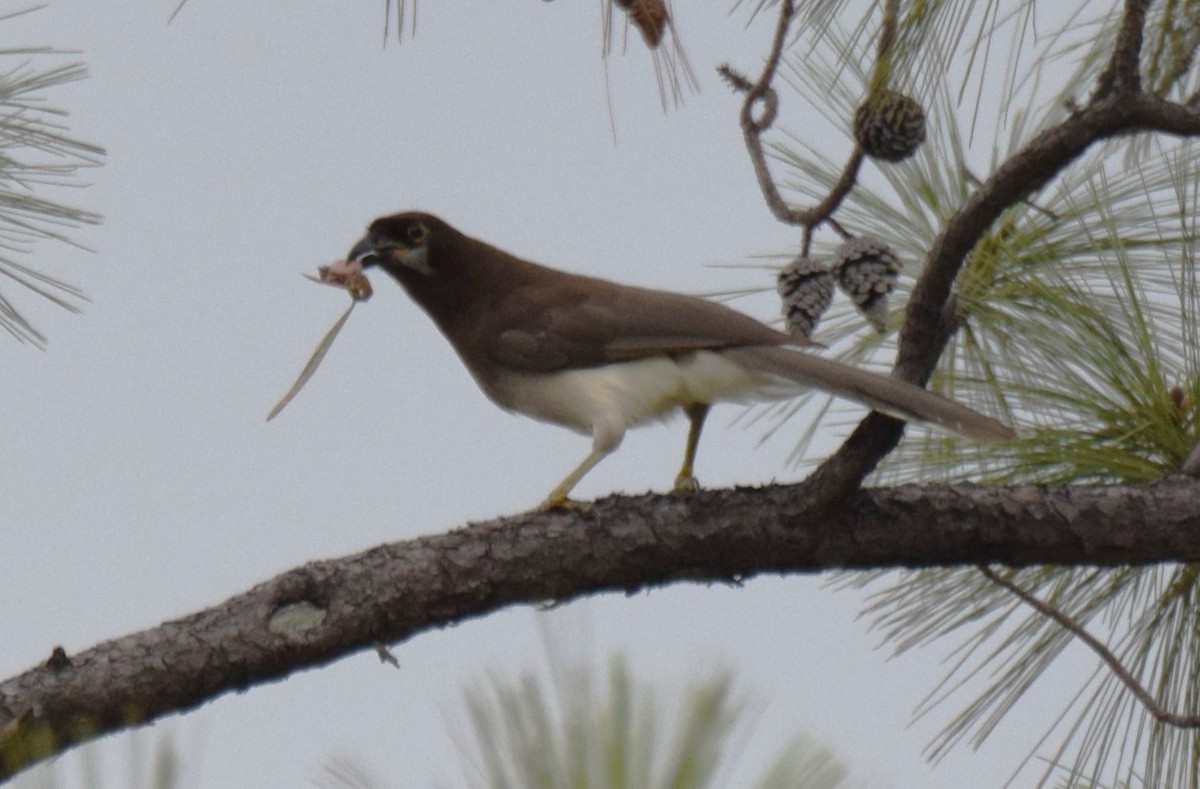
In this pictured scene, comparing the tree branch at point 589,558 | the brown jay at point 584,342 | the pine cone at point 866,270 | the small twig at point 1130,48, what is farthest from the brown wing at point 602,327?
the small twig at point 1130,48

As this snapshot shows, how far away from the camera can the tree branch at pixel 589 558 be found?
303cm

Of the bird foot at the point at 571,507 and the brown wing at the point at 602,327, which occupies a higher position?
the brown wing at the point at 602,327

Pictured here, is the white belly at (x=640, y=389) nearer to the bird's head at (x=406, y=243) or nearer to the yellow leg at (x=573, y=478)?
the yellow leg at (x=573, y=478)

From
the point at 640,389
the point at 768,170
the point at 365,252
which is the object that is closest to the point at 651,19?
the point at 768,170

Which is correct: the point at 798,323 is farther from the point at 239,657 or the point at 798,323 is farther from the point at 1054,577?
the point at 239,657

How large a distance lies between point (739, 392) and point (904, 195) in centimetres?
61

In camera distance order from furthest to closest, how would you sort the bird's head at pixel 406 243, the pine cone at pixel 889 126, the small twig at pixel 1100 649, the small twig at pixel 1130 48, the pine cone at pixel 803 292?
the bird's head at pixel 406 243
the pine cone at pixel 803 292
the pine cone at pixel 889 126
the small twig at pixel 1100 649
the small twig at pixel 1130 48

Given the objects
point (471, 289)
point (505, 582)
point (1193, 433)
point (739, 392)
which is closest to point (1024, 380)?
point (1193, 433)

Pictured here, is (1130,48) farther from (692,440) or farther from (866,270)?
(692,440)

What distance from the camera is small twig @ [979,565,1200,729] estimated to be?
3375 mm

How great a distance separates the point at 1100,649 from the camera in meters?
3.50

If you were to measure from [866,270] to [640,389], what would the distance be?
28.6 inches

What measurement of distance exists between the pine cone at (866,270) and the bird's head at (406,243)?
1.45m

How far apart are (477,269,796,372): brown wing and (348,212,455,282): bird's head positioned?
29 cm
